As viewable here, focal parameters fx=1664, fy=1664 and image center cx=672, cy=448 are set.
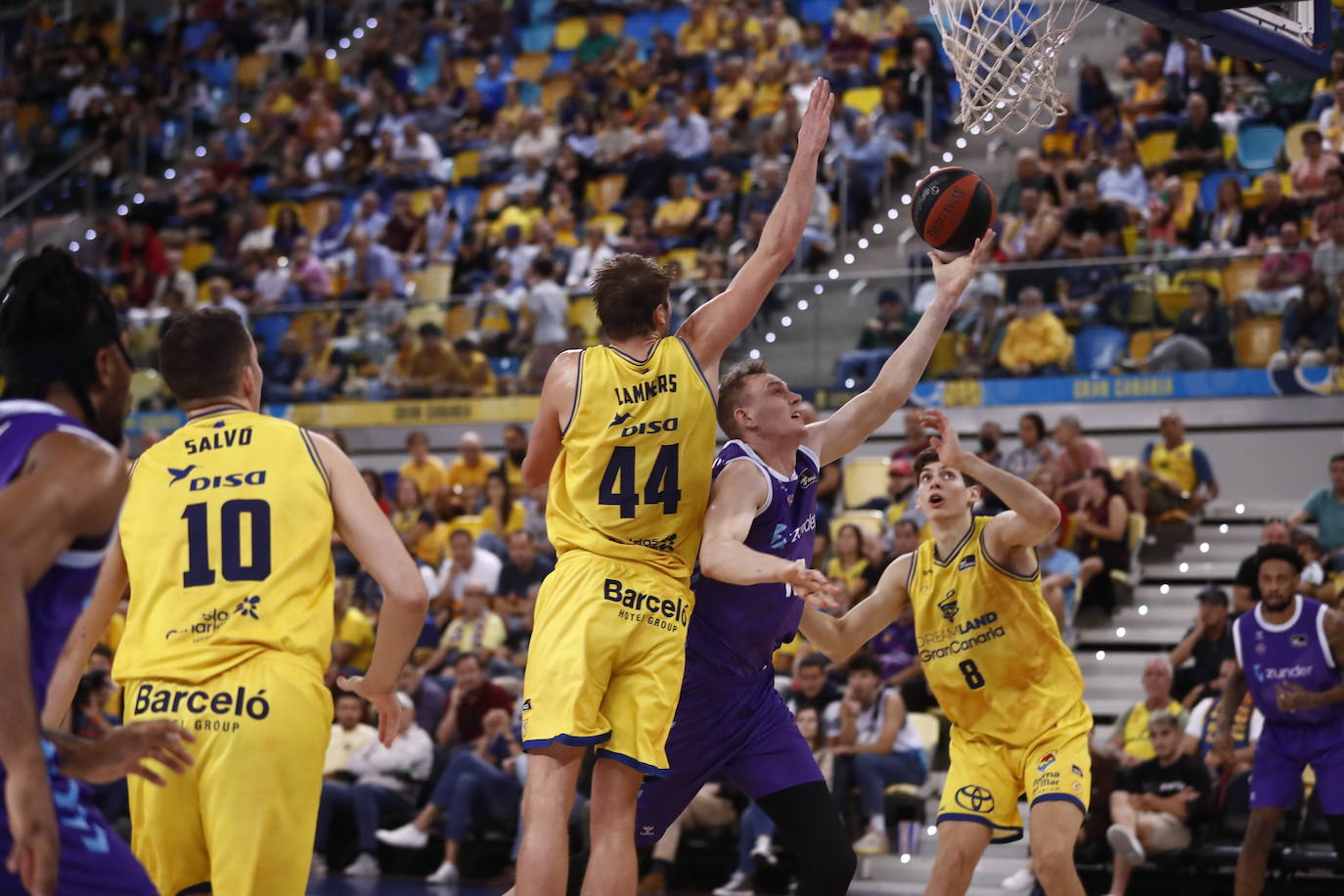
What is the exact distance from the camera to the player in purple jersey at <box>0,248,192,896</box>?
10.2 ft

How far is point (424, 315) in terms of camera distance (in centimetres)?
1582

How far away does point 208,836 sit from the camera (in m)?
4.07

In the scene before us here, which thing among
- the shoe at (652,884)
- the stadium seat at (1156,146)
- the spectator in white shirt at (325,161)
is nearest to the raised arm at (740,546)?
the shoe at (652,884)

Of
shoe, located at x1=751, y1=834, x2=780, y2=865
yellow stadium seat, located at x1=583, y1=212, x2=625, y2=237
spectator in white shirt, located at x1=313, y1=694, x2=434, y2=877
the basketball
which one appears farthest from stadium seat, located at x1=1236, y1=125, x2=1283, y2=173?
the basketball

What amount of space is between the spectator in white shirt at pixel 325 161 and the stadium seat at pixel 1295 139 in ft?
36.4

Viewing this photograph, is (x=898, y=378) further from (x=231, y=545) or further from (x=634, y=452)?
(x=231, y=545)

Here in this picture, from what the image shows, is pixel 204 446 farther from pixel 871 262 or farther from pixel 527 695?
pixel 871 262

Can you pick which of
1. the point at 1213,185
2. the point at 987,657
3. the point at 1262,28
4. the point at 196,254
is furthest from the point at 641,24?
the point at 987,657

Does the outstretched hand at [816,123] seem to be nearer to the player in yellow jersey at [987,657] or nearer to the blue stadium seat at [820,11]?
the player in yellow jersey at [987,657]

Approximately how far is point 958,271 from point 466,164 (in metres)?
14.3

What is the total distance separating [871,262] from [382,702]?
404 inches

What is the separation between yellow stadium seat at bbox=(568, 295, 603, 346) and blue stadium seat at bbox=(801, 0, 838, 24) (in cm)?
585

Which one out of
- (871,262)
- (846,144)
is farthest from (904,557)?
(846,144)

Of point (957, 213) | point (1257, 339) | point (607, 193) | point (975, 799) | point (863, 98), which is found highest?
point (863, 98)
